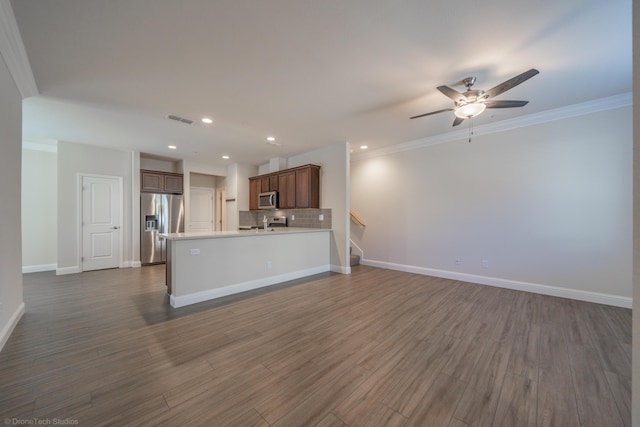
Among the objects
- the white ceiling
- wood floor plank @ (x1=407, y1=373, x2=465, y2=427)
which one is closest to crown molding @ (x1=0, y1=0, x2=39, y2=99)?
the white ceiling

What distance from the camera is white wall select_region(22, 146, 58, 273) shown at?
503 centimetres

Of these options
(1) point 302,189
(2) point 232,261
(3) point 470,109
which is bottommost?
(2) point 232,261

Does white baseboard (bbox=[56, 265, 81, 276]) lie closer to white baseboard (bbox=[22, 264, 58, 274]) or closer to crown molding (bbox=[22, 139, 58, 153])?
white baseboard (bbox=[22, 264, 58, 274])

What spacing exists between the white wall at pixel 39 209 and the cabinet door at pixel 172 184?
2.03 metres

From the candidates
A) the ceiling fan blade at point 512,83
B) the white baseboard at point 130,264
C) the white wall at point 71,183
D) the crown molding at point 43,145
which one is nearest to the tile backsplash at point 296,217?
the white baseboard at point 130,264

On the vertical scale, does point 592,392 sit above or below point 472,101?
below

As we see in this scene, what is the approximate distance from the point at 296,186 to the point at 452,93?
147 inches

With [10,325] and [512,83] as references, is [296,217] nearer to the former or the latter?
[10,325]

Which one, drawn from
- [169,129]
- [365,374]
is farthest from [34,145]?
[365,374]

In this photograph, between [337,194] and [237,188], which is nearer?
[337,194]

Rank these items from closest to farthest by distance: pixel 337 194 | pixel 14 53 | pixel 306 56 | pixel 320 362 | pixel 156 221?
pixel 320 362
pixel 14 53
pixel 306 56
pixel 337 194
pixel 156 221

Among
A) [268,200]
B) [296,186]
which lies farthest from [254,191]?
[296,186]

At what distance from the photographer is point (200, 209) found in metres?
7.60

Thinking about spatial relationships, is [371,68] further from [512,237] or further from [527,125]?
[512,237]
